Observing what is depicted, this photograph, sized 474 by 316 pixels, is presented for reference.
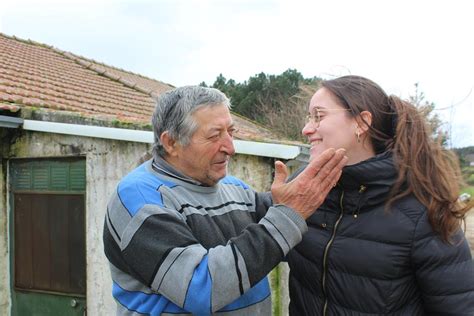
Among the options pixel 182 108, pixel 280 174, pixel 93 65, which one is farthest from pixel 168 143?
pixel 93 65

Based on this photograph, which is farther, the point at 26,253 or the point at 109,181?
the point at 26,253

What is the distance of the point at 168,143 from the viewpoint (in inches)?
71.5

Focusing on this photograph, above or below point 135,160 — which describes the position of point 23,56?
above

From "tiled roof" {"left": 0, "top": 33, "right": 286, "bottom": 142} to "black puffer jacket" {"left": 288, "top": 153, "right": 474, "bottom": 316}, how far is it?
2.16m

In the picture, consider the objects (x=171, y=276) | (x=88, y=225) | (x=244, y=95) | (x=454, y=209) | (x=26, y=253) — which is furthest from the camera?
(x=244, y=95)

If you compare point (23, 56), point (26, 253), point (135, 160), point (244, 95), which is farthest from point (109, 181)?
point (244, 95)

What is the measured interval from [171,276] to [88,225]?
3.02 meters

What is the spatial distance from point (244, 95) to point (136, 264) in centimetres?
2456

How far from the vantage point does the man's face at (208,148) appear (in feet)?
5.80

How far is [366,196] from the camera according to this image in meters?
1.70

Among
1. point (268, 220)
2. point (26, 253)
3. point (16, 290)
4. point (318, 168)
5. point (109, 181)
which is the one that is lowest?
point (16, 290)

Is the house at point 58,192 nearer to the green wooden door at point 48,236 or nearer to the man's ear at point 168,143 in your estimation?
the green wooden door at point 48,236

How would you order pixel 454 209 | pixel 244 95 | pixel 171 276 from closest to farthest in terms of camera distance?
pixel 171 276 → pixel 454 209 → pixel 244 95

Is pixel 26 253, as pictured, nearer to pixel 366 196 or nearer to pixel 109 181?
pixel 109 181
